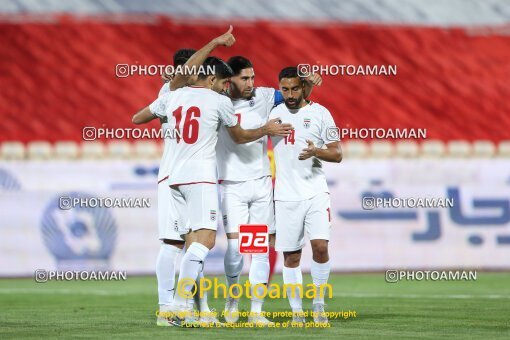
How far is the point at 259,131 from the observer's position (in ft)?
27.0

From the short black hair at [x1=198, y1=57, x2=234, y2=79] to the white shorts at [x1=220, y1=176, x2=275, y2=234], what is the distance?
0.93 m

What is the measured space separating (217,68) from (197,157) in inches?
27.8

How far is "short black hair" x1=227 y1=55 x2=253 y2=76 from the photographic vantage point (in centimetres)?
852

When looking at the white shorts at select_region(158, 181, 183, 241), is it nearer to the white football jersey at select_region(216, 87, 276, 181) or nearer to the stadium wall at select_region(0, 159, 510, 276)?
the white football jersey at select_region(216, 87, 276, 181)

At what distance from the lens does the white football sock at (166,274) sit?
27.7ft
